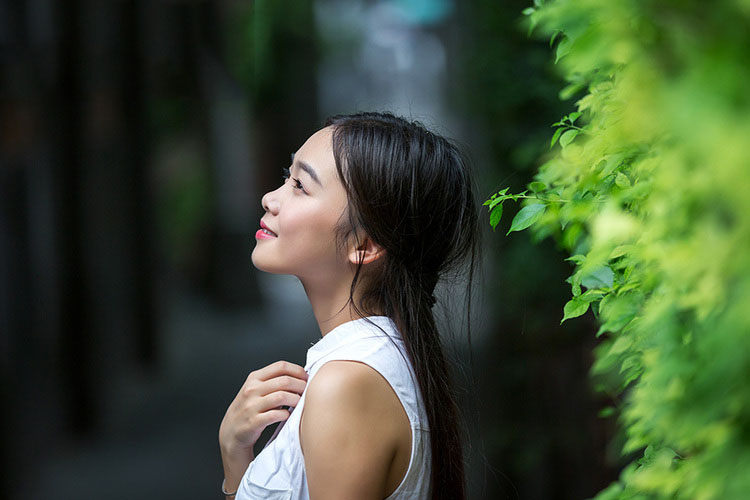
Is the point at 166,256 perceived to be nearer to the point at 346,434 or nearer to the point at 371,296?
the point at 371,296

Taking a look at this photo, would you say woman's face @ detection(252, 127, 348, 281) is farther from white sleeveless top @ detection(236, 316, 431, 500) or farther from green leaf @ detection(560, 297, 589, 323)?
green leaf @ detection(560, 297, 589, 323)

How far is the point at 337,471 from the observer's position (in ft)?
4.02

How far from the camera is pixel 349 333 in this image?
55.9 inches

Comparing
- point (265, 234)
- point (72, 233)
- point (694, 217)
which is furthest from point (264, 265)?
point (72, 233)

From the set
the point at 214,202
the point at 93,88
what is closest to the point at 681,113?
the point at 93,88

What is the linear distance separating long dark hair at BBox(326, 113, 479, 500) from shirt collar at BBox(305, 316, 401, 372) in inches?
0.9

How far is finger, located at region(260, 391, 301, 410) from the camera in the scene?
1390 millimetres

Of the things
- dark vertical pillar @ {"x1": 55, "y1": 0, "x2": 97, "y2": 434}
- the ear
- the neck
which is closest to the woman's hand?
the neck

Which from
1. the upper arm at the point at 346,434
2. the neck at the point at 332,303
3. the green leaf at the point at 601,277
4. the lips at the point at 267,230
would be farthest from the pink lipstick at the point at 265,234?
the green leaf at the point at 601,277

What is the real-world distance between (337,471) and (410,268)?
432mm

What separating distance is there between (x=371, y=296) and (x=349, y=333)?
4.3 inches

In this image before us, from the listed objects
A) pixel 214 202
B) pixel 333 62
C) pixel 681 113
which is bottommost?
pixel 214 202

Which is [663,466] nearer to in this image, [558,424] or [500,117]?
[558,424]

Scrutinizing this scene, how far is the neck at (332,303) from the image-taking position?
1486 millimetres
